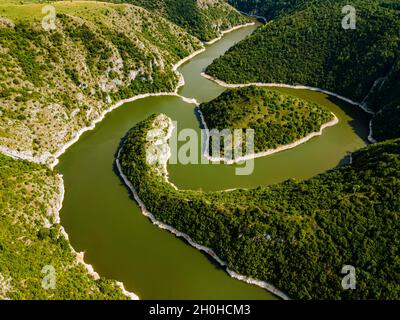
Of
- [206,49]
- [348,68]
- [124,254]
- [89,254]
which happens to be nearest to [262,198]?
[124,254]

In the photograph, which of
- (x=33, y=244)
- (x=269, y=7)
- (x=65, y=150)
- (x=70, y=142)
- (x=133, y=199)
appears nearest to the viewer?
(x=33, y=244)

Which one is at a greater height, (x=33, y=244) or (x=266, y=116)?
(x=266, y=116)

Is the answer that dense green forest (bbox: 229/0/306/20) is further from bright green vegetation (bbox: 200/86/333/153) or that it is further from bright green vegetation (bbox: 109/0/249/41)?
bright green vegetation (bbox: 200/86/333/153)

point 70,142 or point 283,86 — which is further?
point 283,86

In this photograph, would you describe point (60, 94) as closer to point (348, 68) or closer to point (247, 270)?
point (247, 270)

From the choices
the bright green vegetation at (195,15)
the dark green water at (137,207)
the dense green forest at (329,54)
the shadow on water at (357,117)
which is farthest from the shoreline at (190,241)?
the bright green vegetation at (195,15)

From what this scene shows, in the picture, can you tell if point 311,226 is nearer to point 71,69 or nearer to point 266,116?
point 266,116

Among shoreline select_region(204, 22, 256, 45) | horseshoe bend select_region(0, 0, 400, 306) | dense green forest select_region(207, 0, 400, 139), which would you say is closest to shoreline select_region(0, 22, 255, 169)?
horseshoe bend select_region(0, 0, 400, 306)

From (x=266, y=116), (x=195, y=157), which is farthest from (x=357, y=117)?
(x=195, y=157)
